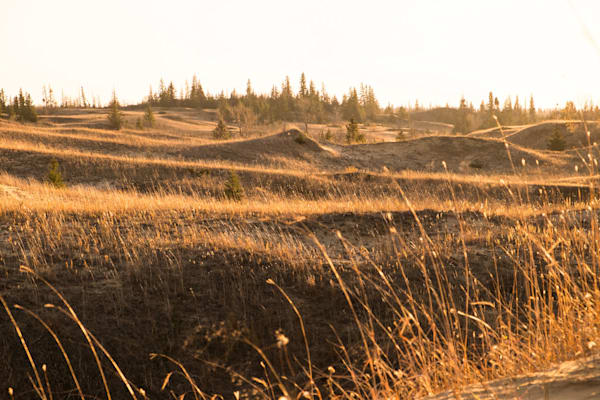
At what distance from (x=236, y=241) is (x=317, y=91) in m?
107

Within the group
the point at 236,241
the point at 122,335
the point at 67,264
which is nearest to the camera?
the point at 122,335

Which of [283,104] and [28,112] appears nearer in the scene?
[28,112]

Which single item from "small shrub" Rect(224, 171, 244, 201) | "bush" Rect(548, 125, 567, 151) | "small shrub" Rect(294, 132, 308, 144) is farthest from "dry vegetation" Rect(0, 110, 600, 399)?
"bush" Rect(548, 125, 567, 151)

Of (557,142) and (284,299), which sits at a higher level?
(557,142)

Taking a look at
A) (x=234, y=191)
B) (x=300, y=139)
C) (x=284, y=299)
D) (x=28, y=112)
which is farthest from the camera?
(x=28, y=112)

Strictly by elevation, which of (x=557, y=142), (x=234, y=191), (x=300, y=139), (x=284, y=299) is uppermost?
(x=300, y=139)

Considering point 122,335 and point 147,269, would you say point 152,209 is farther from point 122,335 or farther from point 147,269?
point 122,335

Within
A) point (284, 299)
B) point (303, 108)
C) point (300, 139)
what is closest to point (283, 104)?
point (303, 108)

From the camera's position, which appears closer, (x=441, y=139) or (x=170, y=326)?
(x=170, y=326)

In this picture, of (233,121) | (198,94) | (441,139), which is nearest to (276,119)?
(233,121)

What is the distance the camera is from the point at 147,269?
6.19 meters

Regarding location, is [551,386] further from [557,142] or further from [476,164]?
[557,142]

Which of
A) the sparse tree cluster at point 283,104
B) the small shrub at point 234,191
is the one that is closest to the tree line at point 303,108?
the sparse tree cluster at point 283,104

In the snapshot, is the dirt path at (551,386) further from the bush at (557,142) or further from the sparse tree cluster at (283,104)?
the sparse tree cluster at (283,104)
